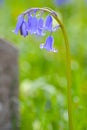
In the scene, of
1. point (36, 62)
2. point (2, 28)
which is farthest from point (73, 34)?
point (36, 62)

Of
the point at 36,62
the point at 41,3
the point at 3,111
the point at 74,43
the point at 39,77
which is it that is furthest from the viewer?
the point at 41,3

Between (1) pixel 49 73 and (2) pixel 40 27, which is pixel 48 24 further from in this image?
(1) pixel 49 73

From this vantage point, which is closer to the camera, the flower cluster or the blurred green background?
the flower cluster

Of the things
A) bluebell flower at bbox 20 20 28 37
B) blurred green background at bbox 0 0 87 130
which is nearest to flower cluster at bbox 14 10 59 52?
bluebell flower at bbox 20 20 28 37

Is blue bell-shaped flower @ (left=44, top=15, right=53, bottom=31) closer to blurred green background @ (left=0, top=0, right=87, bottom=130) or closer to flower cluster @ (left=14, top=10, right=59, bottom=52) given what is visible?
flower cluster @ (left=14, top=10, right=59, bottom=52)

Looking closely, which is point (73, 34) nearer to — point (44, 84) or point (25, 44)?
point (25, 44)

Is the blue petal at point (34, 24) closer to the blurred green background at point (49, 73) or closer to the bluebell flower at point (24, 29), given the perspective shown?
the bluebell flower at point (24, 29)

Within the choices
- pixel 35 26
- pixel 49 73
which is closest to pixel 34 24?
pixel 35 26

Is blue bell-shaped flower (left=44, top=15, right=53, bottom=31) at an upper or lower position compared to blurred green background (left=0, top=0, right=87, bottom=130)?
lower
